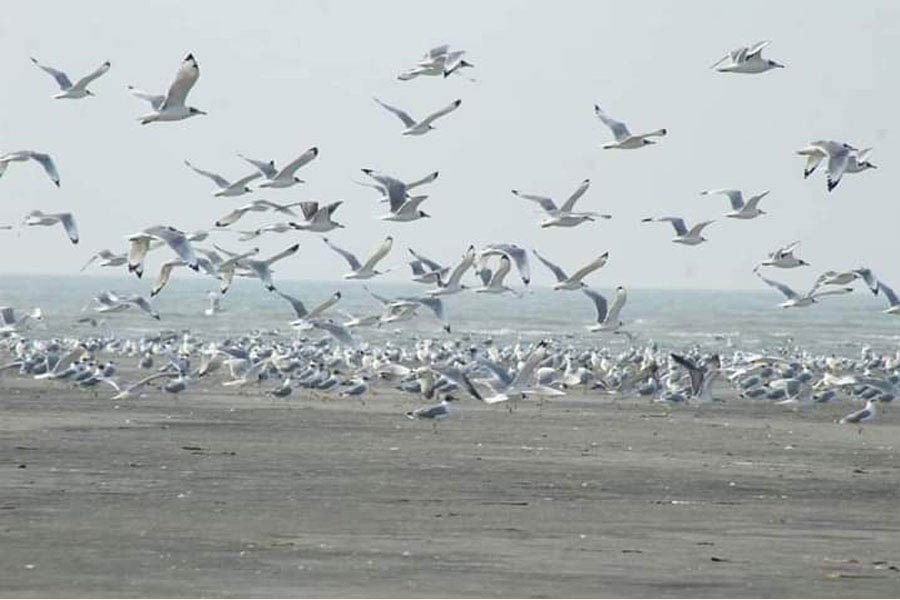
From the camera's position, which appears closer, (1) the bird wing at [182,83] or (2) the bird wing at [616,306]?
(1) the bird wing at [182,83]

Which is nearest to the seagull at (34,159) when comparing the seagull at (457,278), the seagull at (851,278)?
the seagull at (457,278)

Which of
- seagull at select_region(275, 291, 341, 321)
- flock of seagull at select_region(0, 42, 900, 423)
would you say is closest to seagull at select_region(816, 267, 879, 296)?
flock of seagull at select_region(0, 42, 900, 423)

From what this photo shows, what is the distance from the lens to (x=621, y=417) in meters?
29.3

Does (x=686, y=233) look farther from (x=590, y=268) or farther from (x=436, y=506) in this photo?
(x=436, y=506)

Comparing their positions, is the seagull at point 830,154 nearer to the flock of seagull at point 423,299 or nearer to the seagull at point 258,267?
the flock of seagull at point 423,299

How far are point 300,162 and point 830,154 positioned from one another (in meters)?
6.31

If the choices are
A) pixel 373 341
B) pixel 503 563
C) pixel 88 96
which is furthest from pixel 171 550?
pixel 373 341

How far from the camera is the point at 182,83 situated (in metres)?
23.9

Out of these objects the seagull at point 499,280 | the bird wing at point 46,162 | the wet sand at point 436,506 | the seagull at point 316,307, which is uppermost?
the bird wing at point 46,162

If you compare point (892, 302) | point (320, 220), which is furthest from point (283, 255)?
point (892, 302)

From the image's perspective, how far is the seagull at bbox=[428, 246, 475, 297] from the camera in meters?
28.0

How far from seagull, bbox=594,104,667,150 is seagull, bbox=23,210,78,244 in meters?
6.92

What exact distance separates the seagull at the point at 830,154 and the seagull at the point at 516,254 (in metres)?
3.58

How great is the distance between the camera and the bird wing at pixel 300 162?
26.0 m
